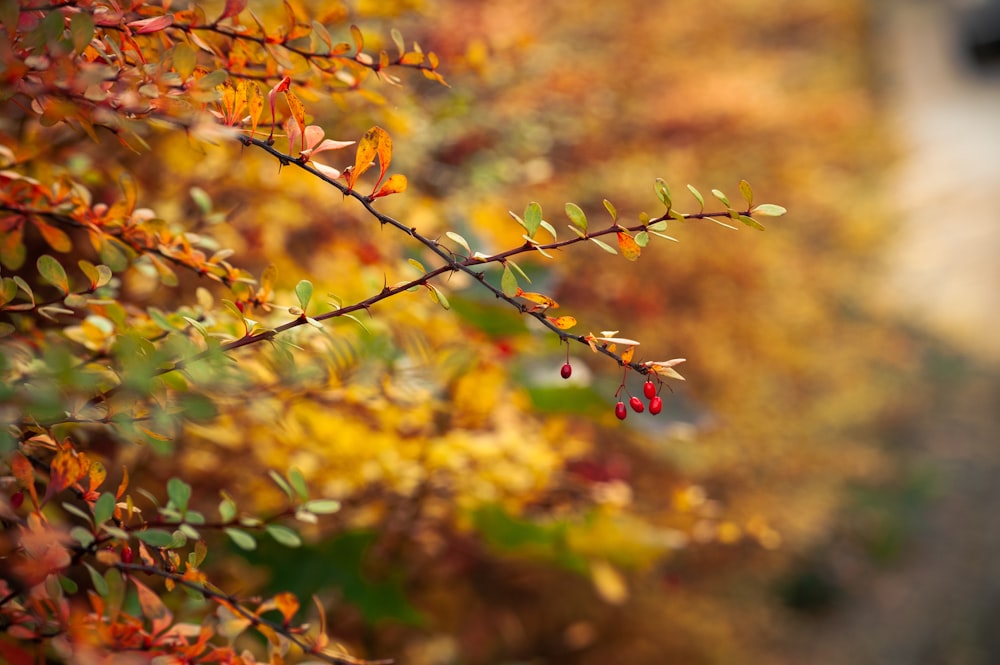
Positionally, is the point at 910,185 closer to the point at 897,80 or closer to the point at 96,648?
the point at 897,80

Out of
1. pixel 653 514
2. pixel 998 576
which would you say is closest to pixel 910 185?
pixel 998 576

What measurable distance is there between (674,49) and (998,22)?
4.88m

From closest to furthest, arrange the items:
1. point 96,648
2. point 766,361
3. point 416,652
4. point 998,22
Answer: point 96,648 < point 416,652 < point 766,361 < point 998,22

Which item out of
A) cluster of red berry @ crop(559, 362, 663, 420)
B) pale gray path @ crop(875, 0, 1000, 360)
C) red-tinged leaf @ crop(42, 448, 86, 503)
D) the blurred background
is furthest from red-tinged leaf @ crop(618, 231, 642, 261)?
pale gray path @ crop(875, 0, 1000, 360)

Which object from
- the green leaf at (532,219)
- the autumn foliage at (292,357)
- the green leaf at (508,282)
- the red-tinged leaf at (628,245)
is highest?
the green leaf at (532,219)

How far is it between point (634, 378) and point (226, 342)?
1.45 meters

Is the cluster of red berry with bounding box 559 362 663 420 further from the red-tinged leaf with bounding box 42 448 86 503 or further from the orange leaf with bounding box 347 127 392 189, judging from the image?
the red-tinged leaf with bounding box 42 448 86 503

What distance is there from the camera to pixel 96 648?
1.94ft

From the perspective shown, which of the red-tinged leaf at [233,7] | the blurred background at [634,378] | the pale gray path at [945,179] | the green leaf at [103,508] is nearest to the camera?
the green leaf at [103,508]

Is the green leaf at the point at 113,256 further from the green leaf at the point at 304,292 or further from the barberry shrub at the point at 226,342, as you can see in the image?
the green leaf at the point at 304,292

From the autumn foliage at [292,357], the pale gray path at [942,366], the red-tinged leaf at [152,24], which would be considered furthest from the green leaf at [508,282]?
the pale gray path at [942,366]

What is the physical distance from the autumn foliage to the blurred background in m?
0.01

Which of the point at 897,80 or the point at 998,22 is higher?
the point at 998,22

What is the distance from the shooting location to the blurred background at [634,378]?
1442mm
